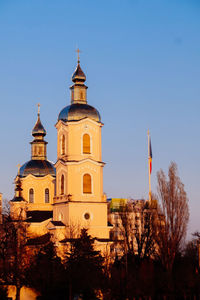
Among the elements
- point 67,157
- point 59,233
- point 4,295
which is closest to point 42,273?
point 4,295

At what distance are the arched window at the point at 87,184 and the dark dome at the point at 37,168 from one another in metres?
14.9

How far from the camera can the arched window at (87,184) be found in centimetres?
5912

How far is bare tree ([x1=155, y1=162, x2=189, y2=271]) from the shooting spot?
46.8 metres

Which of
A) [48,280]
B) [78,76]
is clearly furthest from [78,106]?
[48,280]

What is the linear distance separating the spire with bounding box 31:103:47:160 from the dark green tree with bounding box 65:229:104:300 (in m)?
26.5

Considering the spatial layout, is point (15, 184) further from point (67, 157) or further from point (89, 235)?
point (89, 235)

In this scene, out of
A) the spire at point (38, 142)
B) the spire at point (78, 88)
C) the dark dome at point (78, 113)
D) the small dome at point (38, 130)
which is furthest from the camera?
the small dome at point (38, 130)

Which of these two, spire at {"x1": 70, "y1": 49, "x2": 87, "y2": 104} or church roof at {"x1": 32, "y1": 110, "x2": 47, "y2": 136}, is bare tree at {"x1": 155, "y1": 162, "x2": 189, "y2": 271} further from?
church roof at {"x1": 32, "y1": 110, "x2": 47, "y2": 136}

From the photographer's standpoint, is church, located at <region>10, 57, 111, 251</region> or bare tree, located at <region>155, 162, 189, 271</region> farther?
church, located at <region>10, 57, 111, 251</region>

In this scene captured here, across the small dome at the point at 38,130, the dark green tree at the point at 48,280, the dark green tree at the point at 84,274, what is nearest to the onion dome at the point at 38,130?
the small dome at the point at 38,130

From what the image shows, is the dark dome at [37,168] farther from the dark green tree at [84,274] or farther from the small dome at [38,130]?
the dark green tree at [84,274]

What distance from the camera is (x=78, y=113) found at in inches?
2365

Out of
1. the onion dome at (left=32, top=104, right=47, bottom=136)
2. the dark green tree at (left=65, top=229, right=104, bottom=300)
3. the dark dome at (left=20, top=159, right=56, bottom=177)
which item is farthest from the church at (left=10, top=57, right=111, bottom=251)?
the onion dome at (left=32, top=104, right=47, bottom=136)

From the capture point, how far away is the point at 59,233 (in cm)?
5778
